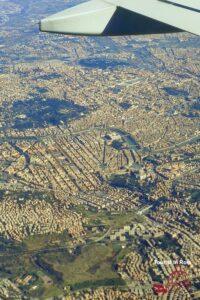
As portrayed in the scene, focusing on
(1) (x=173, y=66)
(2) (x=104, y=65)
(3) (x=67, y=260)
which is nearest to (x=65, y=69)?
(2) (x=104, y=65)

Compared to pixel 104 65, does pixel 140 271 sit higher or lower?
higher

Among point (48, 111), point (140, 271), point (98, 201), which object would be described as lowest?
point (48, 111)

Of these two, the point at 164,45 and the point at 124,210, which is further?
the point at 164,45

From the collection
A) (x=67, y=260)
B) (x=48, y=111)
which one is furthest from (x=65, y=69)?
(x=67, y=260)

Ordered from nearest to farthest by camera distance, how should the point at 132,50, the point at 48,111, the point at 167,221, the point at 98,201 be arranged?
the point at 167,221, the point at 98,201, the point at 48,111, the point at 132,50

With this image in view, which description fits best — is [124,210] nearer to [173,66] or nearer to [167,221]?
[167,221]

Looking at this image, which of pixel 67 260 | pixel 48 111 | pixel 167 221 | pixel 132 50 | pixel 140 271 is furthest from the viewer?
pixel 132 50

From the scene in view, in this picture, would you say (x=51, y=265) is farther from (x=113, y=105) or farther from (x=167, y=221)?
(x=113, y=105)
